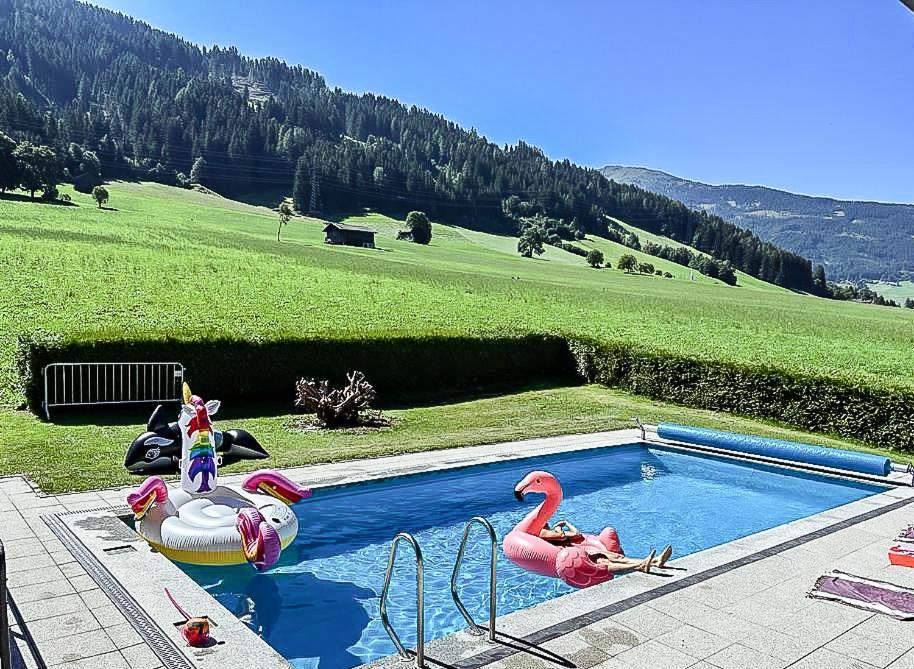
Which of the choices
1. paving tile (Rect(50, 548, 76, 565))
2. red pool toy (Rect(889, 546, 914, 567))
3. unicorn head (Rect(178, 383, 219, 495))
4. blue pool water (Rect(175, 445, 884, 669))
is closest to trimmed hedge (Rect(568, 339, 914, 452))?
blue pool water (Rect(175, 445, 884, 669))

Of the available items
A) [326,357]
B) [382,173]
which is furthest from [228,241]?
[382,173]

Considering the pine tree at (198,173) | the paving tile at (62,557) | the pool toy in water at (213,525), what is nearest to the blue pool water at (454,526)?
the pool toy in water at (213,525)

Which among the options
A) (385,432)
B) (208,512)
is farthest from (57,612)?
(385,432)

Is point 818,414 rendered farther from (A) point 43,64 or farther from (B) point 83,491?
(A) point 43,64

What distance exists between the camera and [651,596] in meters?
7.49

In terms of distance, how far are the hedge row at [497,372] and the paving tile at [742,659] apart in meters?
13.9

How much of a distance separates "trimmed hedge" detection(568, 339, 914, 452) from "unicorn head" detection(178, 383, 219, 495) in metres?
16.0

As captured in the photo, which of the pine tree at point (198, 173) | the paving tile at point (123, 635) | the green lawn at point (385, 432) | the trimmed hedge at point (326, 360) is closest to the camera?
the paving tile at point (123, 635)

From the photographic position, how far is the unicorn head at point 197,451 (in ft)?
30.6

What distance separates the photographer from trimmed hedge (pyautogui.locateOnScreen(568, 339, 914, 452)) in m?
17.8

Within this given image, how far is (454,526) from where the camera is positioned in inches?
461

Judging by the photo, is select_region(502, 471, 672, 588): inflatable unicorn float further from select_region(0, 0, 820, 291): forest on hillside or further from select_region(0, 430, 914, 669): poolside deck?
select_region(0, 0, 820, 291): forest on hillside

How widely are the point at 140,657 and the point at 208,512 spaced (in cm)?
317

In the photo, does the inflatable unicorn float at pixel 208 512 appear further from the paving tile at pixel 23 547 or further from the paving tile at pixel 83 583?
the paving tile at pixel 83 583
